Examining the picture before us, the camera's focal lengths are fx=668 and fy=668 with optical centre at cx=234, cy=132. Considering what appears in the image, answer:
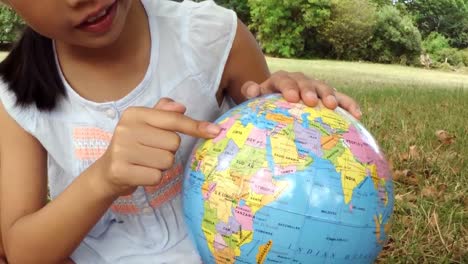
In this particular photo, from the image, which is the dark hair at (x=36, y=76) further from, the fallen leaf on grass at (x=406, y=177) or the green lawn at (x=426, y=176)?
the fallen leaf on grass at (x=406, y=177)

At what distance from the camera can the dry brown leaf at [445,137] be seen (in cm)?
406

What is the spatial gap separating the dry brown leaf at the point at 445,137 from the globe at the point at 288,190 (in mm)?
2647

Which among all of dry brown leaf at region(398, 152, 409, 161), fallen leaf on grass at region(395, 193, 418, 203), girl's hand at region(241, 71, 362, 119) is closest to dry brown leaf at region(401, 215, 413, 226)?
fallen leaf on grass at region(395, 193, 418, 203)

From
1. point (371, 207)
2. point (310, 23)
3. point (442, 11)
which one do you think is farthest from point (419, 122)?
point (442, 11)

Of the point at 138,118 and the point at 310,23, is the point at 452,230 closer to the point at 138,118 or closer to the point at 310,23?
the point at 138,118

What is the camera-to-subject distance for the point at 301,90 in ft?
5.42

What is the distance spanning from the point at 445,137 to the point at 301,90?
8.92 ft

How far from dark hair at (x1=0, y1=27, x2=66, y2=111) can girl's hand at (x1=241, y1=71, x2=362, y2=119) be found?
54 centimetres

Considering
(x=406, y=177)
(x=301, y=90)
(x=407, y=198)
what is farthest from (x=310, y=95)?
(x=406, y=177)

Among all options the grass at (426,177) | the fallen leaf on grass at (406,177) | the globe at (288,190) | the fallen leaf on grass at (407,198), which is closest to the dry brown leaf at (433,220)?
the grass at (426,177)

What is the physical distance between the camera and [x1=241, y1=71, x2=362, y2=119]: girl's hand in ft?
5.29

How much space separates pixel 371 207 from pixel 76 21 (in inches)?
32.0

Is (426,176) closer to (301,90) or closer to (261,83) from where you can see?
(261,83)

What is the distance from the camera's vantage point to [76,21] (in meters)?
1.59
